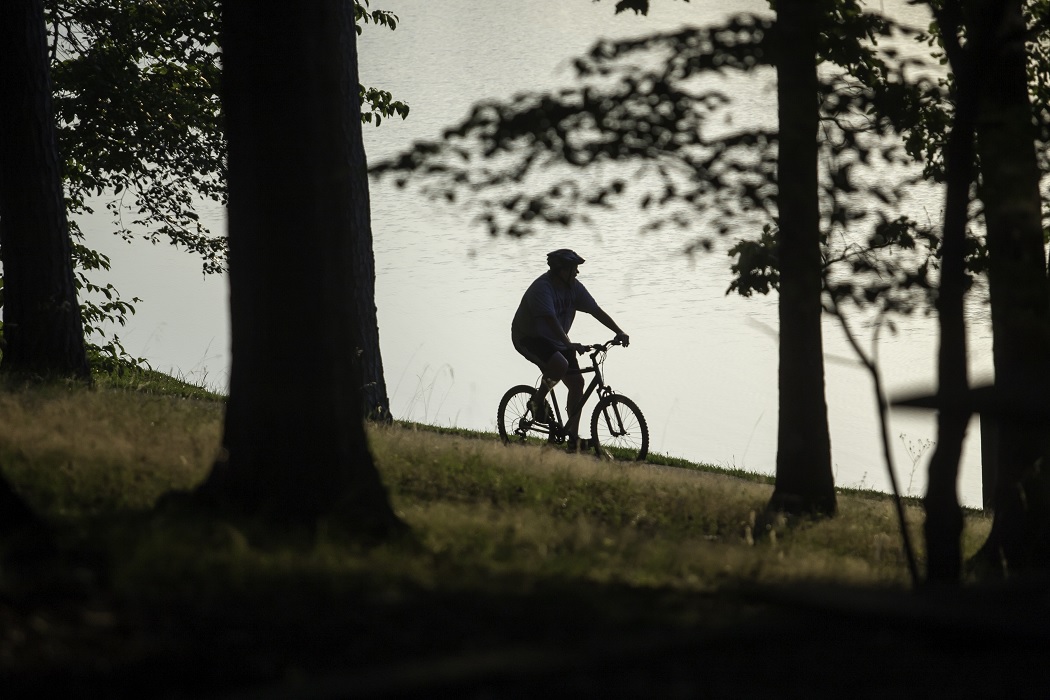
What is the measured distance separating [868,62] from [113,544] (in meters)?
7.77

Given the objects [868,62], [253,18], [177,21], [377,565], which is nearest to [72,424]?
[253,18]

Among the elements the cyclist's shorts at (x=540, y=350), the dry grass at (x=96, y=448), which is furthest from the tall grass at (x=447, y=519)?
the cyclist's shorts at (x=540, y=350)

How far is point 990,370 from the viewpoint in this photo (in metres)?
8.84

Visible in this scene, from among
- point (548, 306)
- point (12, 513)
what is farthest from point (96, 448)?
point (548, 306)

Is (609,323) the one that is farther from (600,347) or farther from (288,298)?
(288,298)

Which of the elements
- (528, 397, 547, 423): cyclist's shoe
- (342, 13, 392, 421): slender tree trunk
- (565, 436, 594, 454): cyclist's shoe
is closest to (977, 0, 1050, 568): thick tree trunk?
(565, 436, 594, 454): cyclist's shoe

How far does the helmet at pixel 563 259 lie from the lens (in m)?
12.4

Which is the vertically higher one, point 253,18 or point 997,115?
point 253,18

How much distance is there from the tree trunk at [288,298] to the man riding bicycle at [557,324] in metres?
6.28

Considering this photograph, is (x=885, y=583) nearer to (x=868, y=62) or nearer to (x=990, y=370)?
(x=990, y=370)

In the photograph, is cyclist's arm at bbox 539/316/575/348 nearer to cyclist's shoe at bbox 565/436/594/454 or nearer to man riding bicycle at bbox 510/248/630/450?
man riding bicycle at bbox 510/248/630/450

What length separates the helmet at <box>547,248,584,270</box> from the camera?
12375 millimetres

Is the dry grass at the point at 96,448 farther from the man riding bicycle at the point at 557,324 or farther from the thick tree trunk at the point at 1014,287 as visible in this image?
the thick tree trunk at the point at 1014,287

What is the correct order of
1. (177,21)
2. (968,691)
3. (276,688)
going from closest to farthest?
(276,688) < (968,691) < (177,21)
